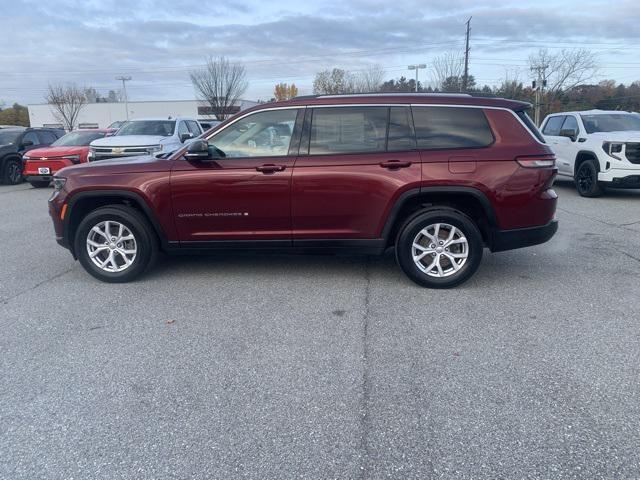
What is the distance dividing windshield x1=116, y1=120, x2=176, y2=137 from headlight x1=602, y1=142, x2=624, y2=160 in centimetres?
1046

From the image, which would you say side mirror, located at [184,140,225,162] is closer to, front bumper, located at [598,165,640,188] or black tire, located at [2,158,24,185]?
front bumper, located at [598,165,640,188]

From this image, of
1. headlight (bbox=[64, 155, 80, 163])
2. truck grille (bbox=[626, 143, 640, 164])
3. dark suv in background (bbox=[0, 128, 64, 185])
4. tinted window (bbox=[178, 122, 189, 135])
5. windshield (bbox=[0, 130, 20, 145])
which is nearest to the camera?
truck grille (bbox=[626, 143, 640, 164])

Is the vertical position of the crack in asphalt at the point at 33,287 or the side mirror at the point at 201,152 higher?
the side mirror at the point at 201,152

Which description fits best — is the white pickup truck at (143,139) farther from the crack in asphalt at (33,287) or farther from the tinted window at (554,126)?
the tinted window at (554,126)

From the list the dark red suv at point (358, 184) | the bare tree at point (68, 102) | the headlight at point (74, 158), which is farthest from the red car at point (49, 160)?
the bare tree at point (68, 102)

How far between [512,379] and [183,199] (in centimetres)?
350

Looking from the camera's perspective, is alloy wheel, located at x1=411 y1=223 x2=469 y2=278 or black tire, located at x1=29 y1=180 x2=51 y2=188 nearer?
alloy wheel, located at x1=411 y1=223 x2=469 y2=278

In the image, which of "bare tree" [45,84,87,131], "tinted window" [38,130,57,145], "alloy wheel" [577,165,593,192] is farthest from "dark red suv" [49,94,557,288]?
"bare tree" [45,84,87,131]

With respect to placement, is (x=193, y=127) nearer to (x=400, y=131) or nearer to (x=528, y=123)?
(x=400, y=131)

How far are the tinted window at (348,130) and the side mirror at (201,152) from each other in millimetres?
962

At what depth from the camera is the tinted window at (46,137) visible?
17.2 metres

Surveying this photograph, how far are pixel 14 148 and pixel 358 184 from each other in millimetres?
14910

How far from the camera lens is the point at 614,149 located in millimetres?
10633

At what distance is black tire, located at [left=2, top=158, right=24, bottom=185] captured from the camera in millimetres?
15999
